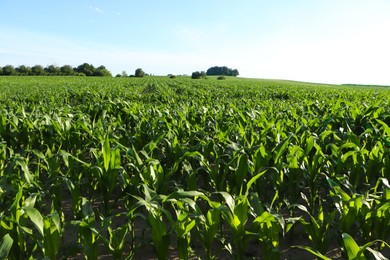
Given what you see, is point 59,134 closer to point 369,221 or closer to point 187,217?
point 187,217

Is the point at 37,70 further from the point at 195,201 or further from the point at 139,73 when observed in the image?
the point at 195,201

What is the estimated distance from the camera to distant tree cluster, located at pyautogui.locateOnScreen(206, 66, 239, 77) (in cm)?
10625

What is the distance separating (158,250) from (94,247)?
0.43m

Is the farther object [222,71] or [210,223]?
[222,71]

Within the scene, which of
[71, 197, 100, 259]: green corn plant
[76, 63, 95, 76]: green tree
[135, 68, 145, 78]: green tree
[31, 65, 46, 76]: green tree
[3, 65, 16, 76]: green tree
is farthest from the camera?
[76, 63, 95, 76]: green tree

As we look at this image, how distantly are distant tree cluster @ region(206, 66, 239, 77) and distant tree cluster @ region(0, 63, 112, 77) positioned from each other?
37168 mm

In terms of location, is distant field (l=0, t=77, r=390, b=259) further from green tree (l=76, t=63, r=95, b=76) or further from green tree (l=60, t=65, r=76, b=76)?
green tree (l=76, t=63, r=95, b=76)

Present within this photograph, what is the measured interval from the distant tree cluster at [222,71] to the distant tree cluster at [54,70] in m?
37.2

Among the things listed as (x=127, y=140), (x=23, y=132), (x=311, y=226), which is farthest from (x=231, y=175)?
(x=23, y=132)

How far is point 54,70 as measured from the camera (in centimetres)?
8569

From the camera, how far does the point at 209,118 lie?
5.86 meters

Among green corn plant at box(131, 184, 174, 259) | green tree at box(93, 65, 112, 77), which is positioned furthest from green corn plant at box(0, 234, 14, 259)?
green tree at box(93, 65, 112, 77)

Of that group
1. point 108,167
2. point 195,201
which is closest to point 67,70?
point 108,167

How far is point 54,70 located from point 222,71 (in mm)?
52933
